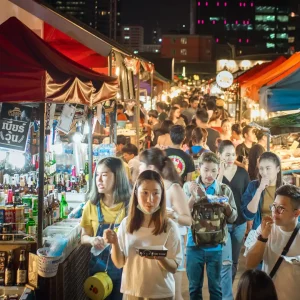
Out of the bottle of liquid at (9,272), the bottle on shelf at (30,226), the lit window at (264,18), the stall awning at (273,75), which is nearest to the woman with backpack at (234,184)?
Answer: the bottle on shelf at (30,226)

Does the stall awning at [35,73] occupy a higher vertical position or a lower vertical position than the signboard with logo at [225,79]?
lower

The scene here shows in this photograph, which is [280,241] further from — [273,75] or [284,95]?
[273,75]

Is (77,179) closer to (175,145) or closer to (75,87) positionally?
(175,145)

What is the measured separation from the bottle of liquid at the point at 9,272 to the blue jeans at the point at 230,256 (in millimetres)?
2252

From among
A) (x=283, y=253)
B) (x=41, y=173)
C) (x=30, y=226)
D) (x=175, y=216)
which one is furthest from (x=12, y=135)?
(x=283, y=253)

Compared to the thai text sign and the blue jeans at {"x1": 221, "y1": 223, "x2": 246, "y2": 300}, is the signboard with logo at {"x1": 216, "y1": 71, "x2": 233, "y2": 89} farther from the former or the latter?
the thai text sign

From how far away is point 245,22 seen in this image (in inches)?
5167

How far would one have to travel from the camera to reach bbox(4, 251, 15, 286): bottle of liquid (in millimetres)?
5188

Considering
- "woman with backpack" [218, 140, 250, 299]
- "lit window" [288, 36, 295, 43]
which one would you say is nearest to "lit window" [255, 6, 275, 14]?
"lit window" [288, 36, 295, 43]

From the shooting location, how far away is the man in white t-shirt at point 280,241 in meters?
3.81

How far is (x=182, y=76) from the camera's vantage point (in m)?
60.1

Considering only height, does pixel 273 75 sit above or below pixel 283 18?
below

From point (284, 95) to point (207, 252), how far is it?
224cm

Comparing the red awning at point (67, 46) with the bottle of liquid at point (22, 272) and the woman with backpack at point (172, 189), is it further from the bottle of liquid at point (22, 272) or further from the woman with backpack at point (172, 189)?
the bottle of liquid at point (22, 272)
